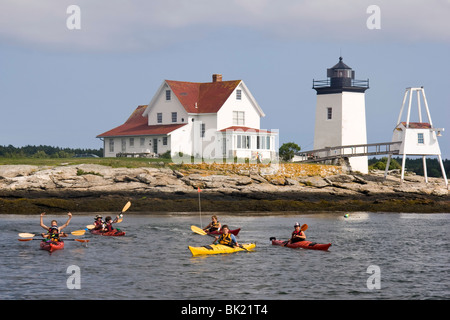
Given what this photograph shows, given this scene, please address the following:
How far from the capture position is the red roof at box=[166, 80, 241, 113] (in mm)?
72812

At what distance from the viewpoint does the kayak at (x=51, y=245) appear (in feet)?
109

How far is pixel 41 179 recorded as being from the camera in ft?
184

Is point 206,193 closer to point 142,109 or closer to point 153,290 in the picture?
point 142,109

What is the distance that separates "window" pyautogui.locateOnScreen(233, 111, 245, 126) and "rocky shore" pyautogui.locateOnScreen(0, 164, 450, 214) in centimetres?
972

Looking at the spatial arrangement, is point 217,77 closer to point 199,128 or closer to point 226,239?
point 199,128

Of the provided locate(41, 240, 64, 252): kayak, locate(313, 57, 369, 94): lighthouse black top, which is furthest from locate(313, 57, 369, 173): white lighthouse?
locate(41, 240, 64, 252): kayak

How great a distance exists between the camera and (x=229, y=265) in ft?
101

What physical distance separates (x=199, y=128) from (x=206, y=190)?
1538cm

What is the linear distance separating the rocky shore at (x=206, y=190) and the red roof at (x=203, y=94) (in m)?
10.8

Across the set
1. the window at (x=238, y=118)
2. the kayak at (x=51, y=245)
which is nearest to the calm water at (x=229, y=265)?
the kayak at (x=51, y=245)

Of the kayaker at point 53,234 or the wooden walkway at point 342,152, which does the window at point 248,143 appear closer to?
the wooden walkway at point 342,152

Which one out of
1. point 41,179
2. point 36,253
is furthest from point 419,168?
point 36,253

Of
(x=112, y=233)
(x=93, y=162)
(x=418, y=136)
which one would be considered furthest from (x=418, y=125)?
(x=112, y=233)

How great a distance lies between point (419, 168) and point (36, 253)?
84437 mm
